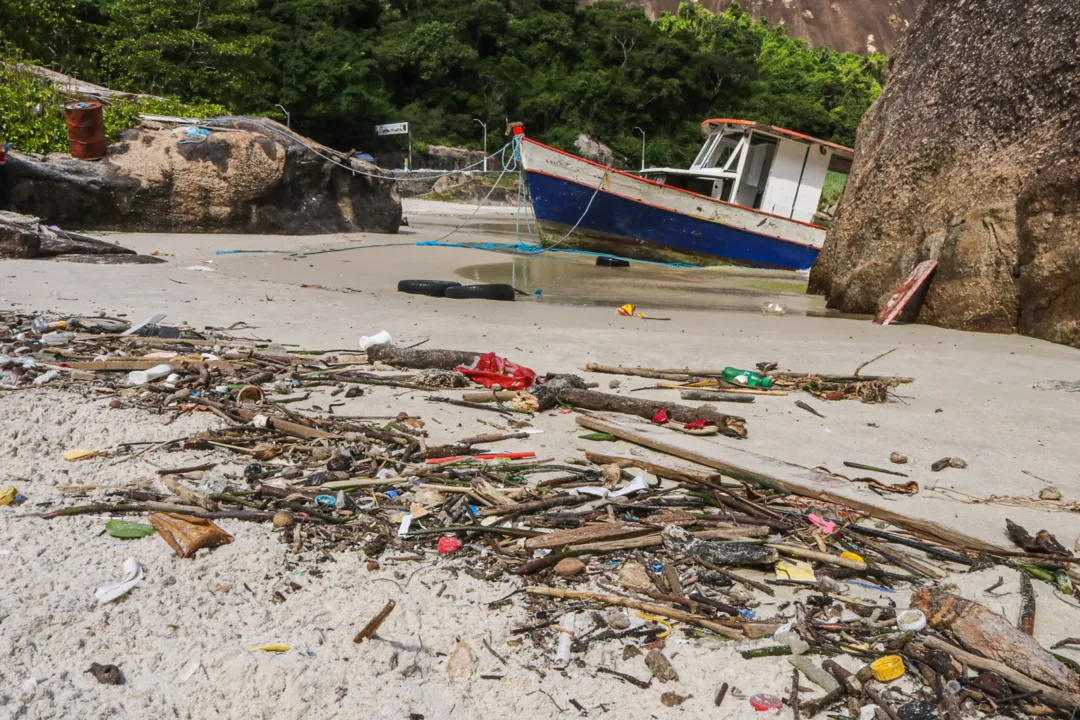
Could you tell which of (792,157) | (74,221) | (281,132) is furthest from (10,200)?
(792,157)

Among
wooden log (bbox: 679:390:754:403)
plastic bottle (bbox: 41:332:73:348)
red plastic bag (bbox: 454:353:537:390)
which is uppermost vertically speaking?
wooden log (bbox: 679:390:754:403)

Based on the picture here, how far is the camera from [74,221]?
12.2 m

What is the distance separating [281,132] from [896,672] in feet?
47.2

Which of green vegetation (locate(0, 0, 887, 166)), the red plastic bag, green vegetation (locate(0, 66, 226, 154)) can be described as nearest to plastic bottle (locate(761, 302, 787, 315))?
the red plastic bag

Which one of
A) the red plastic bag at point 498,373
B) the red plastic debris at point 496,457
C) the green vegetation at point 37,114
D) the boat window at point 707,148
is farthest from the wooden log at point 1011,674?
the boat window at point 707,148

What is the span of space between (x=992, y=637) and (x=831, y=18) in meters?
106

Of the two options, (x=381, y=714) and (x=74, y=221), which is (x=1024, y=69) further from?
(x=74, y=221)

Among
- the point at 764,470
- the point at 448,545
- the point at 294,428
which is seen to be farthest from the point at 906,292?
the point at 448,545

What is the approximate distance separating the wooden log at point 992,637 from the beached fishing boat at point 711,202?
14182 mm

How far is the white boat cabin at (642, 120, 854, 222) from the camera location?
1759cm

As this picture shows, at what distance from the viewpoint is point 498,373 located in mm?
5020

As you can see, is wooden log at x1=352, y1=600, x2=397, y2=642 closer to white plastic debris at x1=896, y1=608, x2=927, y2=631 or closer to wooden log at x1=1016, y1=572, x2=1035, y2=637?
white plastic debris at x1=896, y1=608, x2=927, y2=631

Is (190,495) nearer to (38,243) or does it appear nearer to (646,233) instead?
(38,243)

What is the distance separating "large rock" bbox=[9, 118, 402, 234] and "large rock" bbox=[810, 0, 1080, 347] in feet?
30.3
